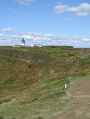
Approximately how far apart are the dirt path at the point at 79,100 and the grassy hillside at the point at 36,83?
1.08m

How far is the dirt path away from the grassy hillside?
3.53ft

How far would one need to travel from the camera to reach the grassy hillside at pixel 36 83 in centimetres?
2692

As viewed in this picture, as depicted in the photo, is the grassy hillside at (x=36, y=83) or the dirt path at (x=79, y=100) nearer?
the dirt path at (x=79, y=100)

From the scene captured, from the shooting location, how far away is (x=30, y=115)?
25031 mm

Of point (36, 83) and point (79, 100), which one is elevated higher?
point (79, 100)

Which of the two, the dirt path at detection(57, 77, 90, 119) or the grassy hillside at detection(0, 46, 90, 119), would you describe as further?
the grassy hillside at detection(0, 46, 90, 119)

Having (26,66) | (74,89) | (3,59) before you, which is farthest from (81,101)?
(3,59)

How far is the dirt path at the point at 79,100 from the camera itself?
863 inches

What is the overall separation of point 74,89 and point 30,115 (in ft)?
39.4

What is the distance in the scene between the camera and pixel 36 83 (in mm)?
46938

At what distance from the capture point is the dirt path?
21916 mm

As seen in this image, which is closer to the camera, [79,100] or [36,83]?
[79,100]

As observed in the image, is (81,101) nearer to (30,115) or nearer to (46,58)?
(30,115)

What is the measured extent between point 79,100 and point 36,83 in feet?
67.3
